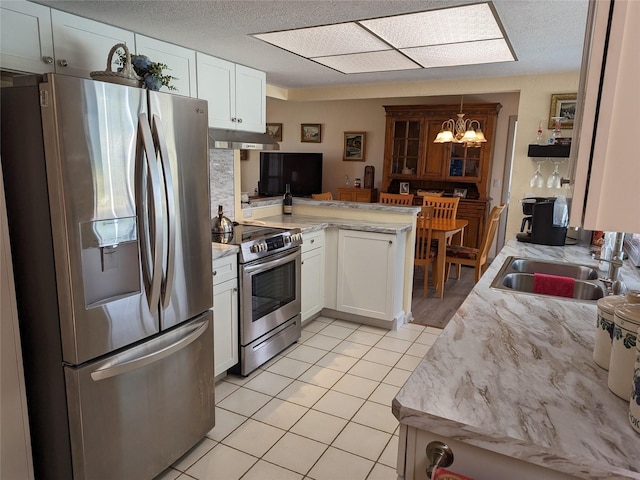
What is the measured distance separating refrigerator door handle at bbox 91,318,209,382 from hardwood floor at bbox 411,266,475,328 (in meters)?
2.15

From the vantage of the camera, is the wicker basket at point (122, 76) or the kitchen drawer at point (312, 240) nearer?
the wicker basket at point (122, 76)

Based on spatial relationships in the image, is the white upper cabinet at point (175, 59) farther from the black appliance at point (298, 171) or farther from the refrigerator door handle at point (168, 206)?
the black appliance at point (298, 171)

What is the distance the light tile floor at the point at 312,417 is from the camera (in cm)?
206

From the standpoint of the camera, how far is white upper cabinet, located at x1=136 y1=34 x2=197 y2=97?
260 cm

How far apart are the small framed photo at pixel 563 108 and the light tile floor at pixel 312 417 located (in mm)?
2155

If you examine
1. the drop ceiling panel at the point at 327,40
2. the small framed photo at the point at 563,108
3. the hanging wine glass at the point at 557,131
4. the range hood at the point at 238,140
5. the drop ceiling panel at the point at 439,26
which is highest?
the drop ceiling panel at the point at 327,40

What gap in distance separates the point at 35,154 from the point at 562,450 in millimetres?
1741

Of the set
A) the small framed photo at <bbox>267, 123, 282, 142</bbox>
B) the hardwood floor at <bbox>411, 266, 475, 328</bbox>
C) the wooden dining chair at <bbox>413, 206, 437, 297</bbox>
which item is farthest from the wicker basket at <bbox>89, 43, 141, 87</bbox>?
the small framed photo at <bbox>267, 123, 282, 142</bbox>

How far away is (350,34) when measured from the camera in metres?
2.58

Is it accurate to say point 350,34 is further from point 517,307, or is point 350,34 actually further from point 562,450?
point 562,450

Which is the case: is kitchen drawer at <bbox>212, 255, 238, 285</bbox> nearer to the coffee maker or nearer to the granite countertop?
the granite countertop

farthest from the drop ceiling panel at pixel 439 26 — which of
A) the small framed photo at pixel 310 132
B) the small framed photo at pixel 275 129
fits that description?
the small framed photo at pixel 275 129

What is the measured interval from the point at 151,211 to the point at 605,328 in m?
1.60

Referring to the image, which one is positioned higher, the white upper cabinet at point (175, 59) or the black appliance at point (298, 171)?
the white upper cabinet at point (175, 59)
